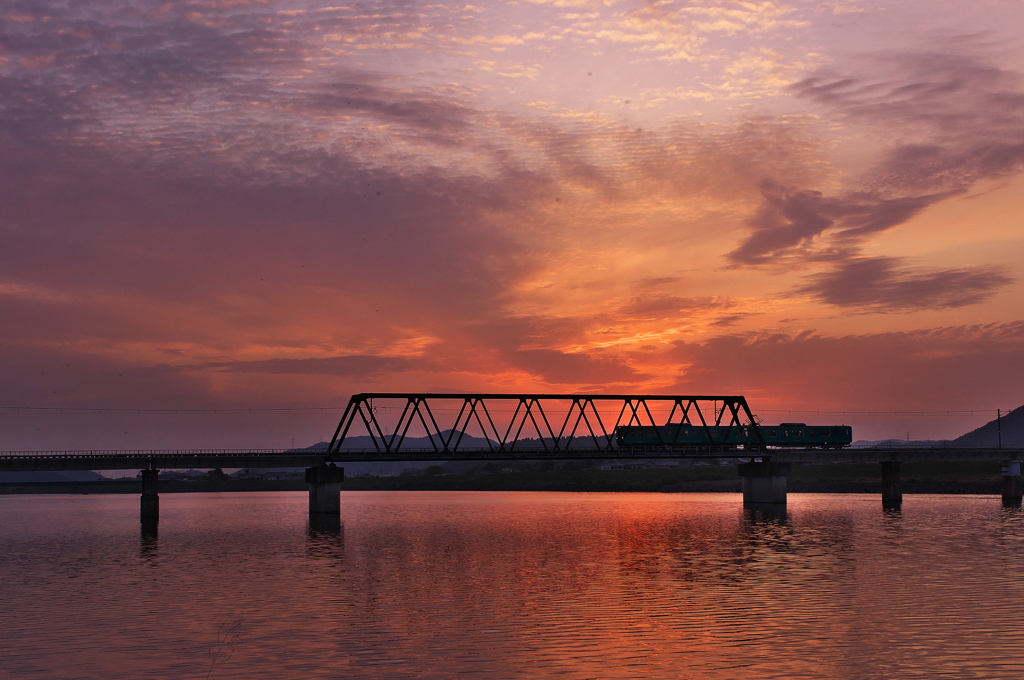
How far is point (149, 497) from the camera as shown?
134000 mm

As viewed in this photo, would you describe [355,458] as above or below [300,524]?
above

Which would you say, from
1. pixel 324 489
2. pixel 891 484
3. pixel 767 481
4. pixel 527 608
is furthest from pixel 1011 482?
pixel 527 608

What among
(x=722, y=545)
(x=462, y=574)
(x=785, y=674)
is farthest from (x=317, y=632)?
(x=722, y=545)

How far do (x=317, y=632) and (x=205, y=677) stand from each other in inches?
339

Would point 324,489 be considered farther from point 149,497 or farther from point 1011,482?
point 1011,482

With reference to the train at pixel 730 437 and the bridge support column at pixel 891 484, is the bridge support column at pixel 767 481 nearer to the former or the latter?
the train at pixel 730 437

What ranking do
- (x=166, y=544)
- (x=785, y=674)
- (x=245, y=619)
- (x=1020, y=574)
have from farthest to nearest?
1. (x=166, y=544)
2. (x=1020, y=574)
3. (x=245, y=619)
4. (x=785, y=674)

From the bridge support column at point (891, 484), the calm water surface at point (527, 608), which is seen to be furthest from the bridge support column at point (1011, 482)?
the calm water surface at point (527, 608)

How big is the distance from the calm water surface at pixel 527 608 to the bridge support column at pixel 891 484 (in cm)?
7140

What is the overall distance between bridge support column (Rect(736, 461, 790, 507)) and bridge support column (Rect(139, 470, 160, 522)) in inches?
3606

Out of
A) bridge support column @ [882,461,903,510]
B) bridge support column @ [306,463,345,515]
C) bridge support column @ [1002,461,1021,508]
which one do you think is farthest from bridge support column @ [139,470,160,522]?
Result: bridge support column @ [1002,461,1021,508]

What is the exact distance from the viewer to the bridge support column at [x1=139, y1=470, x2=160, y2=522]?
133 meters

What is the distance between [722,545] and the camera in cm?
8088

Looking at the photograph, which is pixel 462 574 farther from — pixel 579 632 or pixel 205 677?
pixel 205 677
